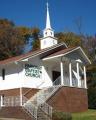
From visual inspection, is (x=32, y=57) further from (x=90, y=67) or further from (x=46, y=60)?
(x=90, y=67)

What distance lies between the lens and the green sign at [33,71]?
33438mm

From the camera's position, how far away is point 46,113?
2709cm

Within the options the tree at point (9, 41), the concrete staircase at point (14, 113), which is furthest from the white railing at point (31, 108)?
the tree at point (9, 41)

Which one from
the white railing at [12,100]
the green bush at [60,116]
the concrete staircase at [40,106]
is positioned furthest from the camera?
the white railing at [12,100]

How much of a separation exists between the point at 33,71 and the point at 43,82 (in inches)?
79.4

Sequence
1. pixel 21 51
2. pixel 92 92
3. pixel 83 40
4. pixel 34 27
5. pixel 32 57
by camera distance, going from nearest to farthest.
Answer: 1. pixel 32 57
2. pixel 92 92
3. pixel 83 40
4. pixel 21 51
5. pixel 34 27

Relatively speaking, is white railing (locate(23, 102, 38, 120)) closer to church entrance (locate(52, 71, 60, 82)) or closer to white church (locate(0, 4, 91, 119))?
white church (locate(0, 4, 91, 119))

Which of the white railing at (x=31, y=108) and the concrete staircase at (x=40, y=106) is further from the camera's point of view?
the white railing at (x=31, y=108)

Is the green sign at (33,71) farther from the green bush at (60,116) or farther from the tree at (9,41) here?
the tree at (9,41)

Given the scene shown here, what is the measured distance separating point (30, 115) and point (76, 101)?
8.36 meters

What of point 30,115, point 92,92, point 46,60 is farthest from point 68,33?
point 30,115

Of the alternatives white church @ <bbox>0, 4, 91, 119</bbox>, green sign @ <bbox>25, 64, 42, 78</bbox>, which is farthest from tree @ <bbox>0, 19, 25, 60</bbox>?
green sign @ <bbox>25, 64, 42, 78</bbox>

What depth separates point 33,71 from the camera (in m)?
34.1

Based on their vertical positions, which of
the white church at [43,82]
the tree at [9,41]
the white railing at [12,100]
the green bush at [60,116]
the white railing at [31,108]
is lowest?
the green bush at [60,116]
